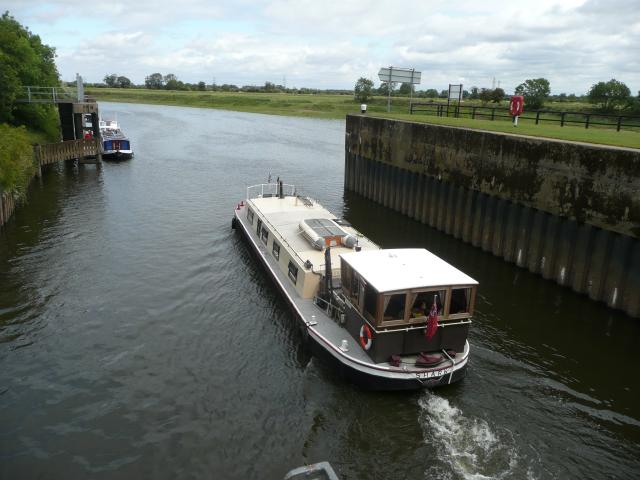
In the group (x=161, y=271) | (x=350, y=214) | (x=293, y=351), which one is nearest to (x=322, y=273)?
(x=293, y=351)

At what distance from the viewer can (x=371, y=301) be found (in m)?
13.9

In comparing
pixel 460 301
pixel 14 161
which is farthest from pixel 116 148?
pixel 460 301

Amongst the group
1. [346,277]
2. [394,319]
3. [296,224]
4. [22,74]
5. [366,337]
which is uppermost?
[22,74]

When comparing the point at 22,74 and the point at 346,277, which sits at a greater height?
the point at 22,74

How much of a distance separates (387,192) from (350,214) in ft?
11.0

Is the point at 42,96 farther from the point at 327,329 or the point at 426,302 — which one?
the point at 426,302

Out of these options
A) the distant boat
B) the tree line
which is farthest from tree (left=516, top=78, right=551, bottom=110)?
the distant boat

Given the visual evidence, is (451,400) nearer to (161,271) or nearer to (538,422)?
(538,422)

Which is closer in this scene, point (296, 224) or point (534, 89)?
point (296, 224)

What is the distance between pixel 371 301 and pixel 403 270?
138 centimetres

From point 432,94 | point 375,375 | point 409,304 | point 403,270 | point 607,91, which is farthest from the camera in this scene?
point 432,94

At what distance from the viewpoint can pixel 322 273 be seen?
57.6ft

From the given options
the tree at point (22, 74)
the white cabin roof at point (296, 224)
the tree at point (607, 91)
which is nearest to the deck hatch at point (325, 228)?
the white cabin roof at point (296, 224)

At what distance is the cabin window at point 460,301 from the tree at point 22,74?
41000 millimetres
